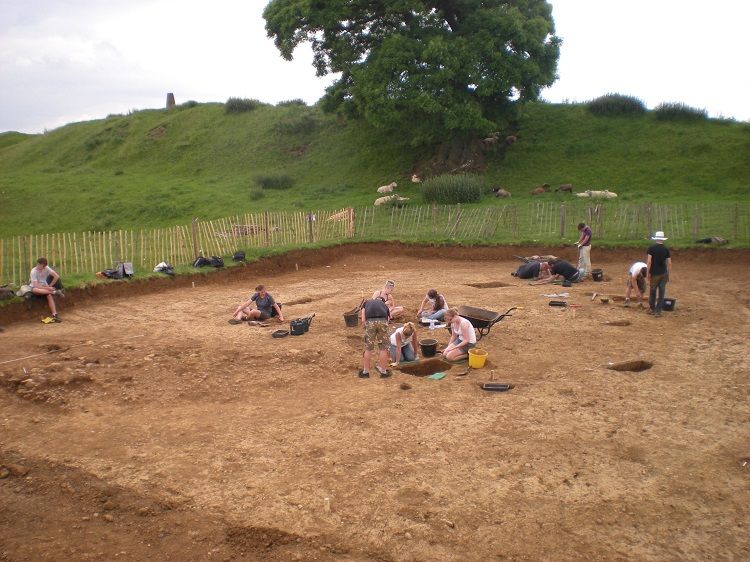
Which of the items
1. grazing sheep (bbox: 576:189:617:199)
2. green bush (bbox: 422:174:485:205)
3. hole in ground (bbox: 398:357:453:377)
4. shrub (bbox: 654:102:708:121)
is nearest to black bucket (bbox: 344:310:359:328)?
hole in ground (bbox: 398:357:453:377)

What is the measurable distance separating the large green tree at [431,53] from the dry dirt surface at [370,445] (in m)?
18.6

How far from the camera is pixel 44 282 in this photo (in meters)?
14.7

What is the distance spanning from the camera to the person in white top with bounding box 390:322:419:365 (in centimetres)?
1054

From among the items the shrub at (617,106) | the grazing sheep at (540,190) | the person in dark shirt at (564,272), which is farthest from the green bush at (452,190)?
the shrub at (617,106)

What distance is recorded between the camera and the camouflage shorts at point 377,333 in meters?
9.98

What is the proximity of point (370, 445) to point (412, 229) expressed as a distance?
714 inches

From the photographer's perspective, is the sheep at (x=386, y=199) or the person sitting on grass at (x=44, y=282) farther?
the sheep at (x=386, y=199)

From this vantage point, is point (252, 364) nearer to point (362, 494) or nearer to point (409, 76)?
point (362, 494)

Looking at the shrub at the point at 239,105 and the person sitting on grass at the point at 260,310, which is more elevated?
the shrub at the point at 239,105

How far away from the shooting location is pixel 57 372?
1032 centimetres

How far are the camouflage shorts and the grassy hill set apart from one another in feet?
68.5

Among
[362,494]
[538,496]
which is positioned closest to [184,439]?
[362,494]

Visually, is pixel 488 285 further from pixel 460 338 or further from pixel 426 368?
pixel 426 368

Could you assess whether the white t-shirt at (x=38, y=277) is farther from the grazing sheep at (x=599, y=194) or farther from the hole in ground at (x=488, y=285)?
the grazing sheep at (x=599, y=194)
